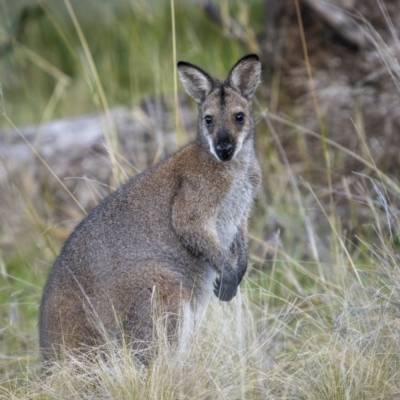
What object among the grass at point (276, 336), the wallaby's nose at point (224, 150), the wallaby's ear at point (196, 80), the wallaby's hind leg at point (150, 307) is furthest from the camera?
the wallaby's ear at point (196, 80)

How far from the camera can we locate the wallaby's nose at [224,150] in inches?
179

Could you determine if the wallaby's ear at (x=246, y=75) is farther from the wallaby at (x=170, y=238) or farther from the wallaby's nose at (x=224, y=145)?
the wallaby's nose at (x=224, y=145)

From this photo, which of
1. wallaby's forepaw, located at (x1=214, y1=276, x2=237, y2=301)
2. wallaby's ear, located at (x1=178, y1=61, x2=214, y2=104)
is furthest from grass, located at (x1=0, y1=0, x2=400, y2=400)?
wallaby's ear, located at (x1=178, y1=61, x2=214, y2=104)

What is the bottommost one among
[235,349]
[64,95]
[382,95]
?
[64,95]

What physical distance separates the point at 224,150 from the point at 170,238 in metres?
0.59

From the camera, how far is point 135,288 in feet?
14.3

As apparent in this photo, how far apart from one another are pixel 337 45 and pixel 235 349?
4.39 metres

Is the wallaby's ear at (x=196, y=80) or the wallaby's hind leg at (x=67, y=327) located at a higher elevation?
the wallaby's ear at (x=196, y=80)

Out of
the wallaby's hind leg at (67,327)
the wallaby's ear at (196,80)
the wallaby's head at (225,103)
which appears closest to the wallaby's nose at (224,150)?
the wallaby's head at (225,103)

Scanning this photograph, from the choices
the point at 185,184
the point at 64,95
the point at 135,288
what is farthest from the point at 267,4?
the point at 135,288

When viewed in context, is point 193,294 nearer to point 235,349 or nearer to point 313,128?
point 235,349

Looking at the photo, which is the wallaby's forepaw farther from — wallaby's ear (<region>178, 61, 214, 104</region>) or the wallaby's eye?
wallaby's ear (<region>178, 61, 214, 104</region>)

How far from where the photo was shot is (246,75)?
4.89 m

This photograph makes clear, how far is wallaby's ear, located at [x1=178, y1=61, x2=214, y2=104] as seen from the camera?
4.76 metres
